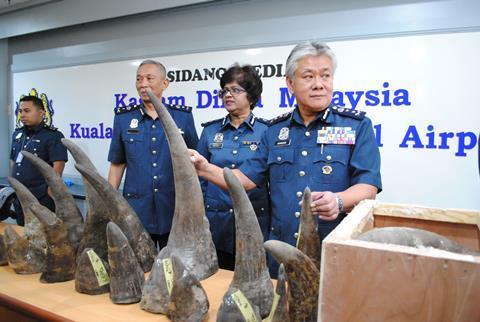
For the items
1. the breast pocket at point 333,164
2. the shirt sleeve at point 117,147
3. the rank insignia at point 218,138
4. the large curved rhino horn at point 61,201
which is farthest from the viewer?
the shirt sleeve at point 117,147

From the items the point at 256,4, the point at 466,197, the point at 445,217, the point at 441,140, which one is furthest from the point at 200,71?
the point at 445,217

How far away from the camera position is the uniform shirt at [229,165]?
6.80 feet

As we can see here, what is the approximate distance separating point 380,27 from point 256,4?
1033 mm

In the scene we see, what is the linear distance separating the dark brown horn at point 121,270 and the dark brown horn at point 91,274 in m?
0.08

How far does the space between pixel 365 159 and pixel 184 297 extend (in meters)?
0.88

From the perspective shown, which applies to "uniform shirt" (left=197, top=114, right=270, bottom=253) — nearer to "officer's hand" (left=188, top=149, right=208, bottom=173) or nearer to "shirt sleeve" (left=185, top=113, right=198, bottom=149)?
"shirt sleeve" (left=185, top=113, right=198, bottom=149)

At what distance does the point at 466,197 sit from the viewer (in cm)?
231

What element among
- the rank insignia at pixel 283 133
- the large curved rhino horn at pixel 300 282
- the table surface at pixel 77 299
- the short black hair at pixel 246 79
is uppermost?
the short black hair at pixel 246 79

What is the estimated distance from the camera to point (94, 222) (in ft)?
4.58

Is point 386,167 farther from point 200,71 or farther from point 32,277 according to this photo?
point 32,277

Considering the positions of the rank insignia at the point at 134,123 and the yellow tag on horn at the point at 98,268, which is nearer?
the yellow tag on horn at the point at 98,268

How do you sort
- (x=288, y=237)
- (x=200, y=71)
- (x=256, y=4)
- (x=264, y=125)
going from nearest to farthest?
1. (x=288, y=237)
2. (x=264, y=125)
3. (x=256, y=4)
4. (x=200, y=71)

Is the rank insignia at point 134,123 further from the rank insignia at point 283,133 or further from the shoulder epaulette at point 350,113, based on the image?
the shoulder epaulette at point 350,113

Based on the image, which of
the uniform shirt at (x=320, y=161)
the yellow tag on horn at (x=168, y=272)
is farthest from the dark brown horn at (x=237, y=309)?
the uniform shirt at (x=320, y=161)
